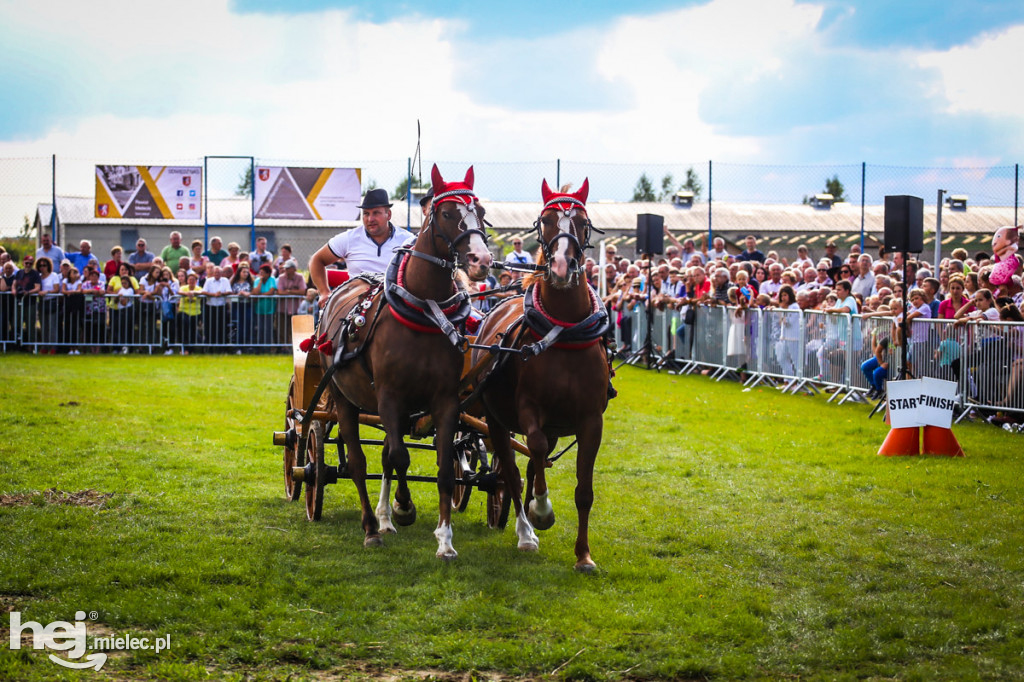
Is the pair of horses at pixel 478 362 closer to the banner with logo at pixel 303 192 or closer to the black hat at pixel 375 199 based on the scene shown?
the black hat at pixel 375 199

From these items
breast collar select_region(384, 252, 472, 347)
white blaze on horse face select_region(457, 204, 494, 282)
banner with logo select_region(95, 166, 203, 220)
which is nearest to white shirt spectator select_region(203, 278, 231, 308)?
banner with logo select_region(95, 166, 203, 220)

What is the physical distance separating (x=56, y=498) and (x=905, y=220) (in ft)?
32.3

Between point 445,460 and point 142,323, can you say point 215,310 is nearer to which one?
point 142,323

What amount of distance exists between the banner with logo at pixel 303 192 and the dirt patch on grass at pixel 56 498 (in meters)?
17.6

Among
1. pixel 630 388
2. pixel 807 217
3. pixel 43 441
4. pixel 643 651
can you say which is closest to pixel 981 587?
pixel 643 651

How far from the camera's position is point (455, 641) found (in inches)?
195

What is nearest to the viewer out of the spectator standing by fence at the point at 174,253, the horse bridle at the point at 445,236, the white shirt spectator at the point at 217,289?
the horse bridle at the point at 445,236

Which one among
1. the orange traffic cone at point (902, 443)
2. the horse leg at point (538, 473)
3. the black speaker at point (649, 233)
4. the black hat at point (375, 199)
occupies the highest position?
the black speaker at point (649, 233)

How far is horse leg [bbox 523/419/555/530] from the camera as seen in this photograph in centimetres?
625

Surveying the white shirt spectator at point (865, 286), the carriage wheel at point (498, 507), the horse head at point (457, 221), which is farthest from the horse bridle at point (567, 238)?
the white shirt spectator at point (865, 286)

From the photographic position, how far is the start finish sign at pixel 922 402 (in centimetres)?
1058

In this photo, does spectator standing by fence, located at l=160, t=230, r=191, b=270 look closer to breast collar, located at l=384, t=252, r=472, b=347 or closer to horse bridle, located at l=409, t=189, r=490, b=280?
breast collar, located at l=384, t=252, r=472, b=347

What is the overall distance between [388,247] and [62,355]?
14.5m

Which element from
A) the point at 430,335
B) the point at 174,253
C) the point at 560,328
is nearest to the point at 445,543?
the point at 430,335
